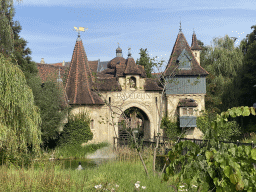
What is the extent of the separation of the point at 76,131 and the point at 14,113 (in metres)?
10.5

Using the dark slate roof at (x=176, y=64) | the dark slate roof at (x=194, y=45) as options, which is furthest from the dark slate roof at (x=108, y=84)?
the dark slate roof at (x=194, y=45)

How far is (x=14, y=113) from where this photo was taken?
10.1m

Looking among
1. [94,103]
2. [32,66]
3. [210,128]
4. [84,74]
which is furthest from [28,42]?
[210,128]

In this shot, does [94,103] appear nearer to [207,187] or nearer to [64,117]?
[64,117]

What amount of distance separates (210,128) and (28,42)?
61.5ft

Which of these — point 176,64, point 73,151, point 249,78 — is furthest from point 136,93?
point 249,78

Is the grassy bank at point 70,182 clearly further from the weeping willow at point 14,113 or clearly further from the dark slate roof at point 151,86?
the dark slate roof at point 151,86

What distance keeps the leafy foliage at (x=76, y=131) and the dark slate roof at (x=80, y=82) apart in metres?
1.21

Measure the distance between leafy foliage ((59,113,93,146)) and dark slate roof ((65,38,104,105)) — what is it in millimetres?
1213

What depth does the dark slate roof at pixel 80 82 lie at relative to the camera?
855 inches

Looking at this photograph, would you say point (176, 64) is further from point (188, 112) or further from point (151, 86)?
point (188, 112)

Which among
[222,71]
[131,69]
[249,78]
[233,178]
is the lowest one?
[233,178]

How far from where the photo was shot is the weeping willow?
9.80 metres

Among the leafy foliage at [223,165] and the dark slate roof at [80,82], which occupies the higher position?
the dark slate roof at [80,82]
